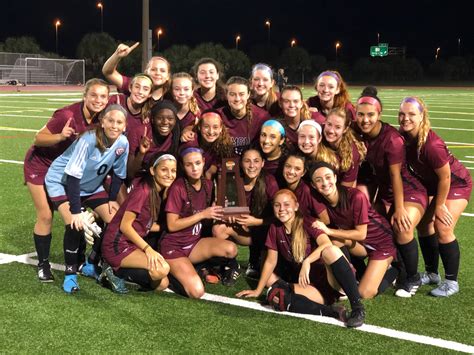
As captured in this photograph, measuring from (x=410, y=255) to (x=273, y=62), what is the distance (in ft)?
257

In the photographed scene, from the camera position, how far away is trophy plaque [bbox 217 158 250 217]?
4.57 metres

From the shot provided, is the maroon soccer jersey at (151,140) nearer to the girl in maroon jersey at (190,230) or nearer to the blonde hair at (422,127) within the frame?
the girl in maroon jersey at (190,230)

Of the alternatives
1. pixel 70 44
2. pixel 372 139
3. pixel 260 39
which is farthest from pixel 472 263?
pixel 260 39

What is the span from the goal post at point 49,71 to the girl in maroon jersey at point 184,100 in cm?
3714

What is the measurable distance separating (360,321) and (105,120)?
2.25 metres

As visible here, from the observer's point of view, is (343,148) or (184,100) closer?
(343,148)

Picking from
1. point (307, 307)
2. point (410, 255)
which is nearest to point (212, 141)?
point (307, 307)

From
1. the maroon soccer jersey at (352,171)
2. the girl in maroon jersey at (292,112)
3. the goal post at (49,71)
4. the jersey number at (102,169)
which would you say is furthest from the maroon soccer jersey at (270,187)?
the goal post at (49,71)

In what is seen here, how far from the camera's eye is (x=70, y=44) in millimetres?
114000

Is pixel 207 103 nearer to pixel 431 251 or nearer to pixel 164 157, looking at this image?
pixel 164 157

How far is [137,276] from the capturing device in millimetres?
4387

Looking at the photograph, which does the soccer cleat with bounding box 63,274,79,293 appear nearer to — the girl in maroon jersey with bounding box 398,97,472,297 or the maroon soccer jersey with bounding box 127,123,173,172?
the maroon soccer jersey with bounding box 127,123,173,172

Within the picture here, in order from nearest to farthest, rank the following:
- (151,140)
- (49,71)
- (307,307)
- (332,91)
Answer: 1. (307,307)
2. (151,140)
3. (332,91)
4. (49,71)

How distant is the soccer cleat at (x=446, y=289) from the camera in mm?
4430
